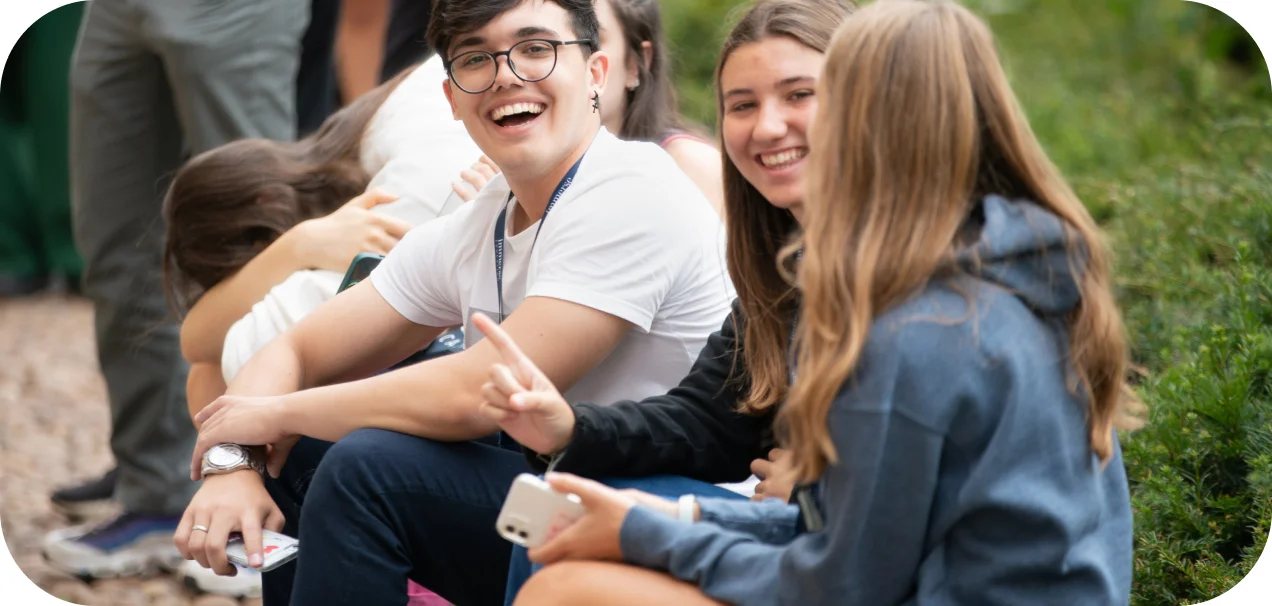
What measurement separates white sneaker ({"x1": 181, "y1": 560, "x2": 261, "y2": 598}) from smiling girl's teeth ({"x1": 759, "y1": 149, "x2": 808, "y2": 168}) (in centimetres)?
196

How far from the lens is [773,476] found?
2217 millimetres

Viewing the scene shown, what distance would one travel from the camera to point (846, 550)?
5.35 ft

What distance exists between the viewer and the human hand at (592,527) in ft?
6.06

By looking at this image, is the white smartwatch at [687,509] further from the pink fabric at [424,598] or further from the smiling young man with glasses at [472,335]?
the pink fabric at [424,598]

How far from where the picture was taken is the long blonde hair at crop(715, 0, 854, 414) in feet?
7.37

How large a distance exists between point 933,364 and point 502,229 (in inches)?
43.8

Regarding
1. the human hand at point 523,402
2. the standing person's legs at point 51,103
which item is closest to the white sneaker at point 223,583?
the human hand at point 523,402

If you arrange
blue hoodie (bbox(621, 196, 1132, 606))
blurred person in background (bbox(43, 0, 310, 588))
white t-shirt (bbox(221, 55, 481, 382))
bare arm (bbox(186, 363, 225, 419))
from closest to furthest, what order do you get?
blue hoodie (bbox(621, 196, 1132, 606)) < white t-shirt (bbox(221, 55, 481, 382)) < bare arm (bbox(186, 363, 225, 419)) < blurred person in background (bbox(43, 0, 310, 588))

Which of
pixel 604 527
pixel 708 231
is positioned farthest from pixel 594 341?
pixel 604 527

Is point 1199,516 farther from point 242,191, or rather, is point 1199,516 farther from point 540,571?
point 242,191

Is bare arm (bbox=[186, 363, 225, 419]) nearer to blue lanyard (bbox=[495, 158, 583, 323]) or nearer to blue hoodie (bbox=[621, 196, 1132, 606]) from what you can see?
blue lanyard (bbox=[495, 158, 583, 323])

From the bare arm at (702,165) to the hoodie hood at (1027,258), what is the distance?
4.26ft

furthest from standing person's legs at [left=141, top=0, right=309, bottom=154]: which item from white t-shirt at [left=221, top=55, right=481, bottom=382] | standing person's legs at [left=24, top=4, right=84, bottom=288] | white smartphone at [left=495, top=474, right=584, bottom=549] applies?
standing person's legs at [left=24, top=4, right=84, bottom=288]

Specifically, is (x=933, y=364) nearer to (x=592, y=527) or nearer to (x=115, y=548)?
(x=592, y=527)
